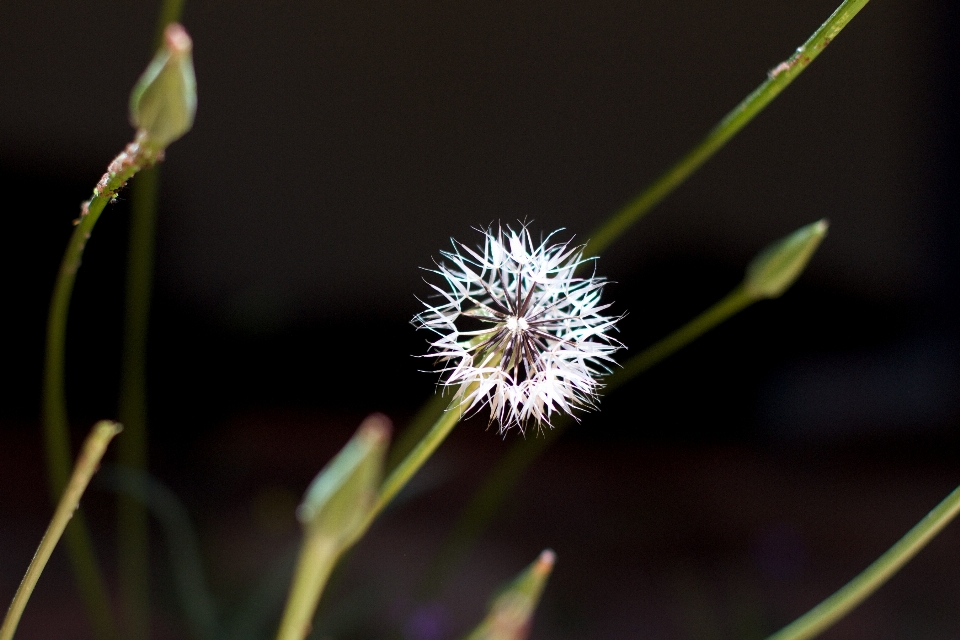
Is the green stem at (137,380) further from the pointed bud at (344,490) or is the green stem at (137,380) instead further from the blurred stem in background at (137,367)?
the pointed bud at (344,490)

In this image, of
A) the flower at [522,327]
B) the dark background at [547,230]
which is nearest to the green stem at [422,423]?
the flower at [522,327]

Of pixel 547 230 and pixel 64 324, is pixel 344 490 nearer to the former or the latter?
pixel 64 324

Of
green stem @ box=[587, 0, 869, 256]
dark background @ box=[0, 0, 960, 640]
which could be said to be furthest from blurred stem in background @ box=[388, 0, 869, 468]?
dark background @ box=[0, 0, 960, 640]

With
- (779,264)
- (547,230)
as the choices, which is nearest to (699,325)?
(779,264)

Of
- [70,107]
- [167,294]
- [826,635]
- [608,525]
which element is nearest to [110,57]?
[70,107]

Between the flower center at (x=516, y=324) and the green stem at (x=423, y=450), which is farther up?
the flower center at (x=516, y=324)

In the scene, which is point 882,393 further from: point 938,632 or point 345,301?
point 345,301
